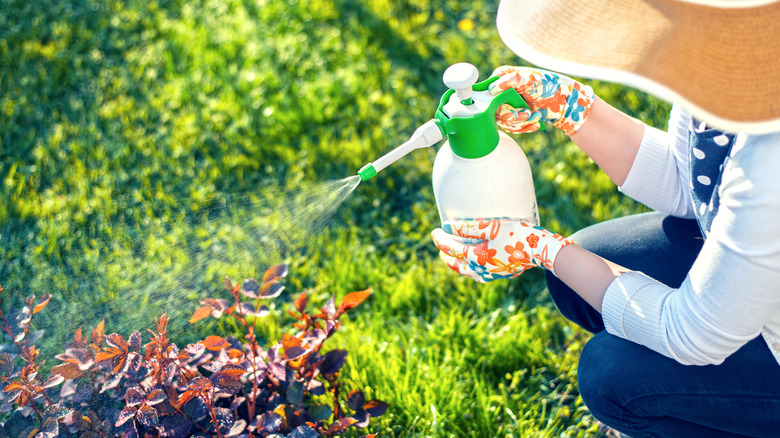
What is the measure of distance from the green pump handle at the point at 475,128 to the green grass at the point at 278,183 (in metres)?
0.86

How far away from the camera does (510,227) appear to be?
1790 millimetres

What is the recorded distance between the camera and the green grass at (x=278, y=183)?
7.79 ft

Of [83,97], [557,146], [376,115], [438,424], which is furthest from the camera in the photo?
[83,97]

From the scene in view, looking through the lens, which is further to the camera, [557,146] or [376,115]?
[376,115]

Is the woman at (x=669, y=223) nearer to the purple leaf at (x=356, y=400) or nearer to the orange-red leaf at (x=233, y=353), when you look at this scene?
the purple leaf at (x=356, y=400)

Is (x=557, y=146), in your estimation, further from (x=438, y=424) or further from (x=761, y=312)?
(x=761, y=312)

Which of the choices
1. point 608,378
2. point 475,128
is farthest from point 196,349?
point 608,378

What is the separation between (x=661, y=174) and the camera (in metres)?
2.00

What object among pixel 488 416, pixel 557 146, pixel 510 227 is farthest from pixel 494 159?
pixel 557 146

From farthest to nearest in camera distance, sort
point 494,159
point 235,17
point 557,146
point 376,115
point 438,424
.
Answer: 1. point 235,17
2. point 376,115
3. point 557,146
4. point 438,424
5. point 494,159

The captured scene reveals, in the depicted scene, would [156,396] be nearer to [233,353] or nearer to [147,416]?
[147,416]

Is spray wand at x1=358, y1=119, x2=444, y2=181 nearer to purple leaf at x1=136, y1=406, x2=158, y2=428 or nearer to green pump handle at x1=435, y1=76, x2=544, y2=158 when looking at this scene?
green pump handle at x1=435, y1=76, x2=544, y2=158

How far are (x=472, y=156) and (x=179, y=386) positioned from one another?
1.01 m

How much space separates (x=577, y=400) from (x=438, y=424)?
48 cm
